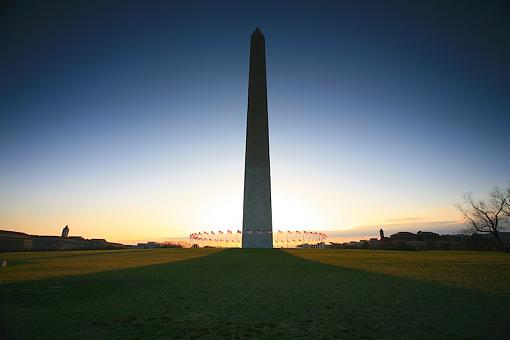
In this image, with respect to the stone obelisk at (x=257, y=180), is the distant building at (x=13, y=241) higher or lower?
lower

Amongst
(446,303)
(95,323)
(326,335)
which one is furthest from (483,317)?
(95,323)

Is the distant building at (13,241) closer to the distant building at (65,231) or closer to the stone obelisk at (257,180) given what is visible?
the distant building at (65,231)

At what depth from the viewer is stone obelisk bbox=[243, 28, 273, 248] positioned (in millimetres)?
30109

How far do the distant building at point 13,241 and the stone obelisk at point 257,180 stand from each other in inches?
871

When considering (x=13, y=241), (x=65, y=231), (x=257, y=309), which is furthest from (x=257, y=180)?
(x=65, y=231)

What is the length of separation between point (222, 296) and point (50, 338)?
8.49 ft

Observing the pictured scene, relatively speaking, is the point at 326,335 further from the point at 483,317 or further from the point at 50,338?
the point at 50,338

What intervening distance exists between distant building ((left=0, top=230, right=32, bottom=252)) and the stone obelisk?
72.6ft

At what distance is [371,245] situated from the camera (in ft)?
111

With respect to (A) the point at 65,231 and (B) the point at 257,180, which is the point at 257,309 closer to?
(B) the point at 257,180

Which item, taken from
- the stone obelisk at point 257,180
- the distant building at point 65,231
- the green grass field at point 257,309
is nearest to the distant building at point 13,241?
the distant building at point 65,231

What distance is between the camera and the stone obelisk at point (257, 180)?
98.8ft

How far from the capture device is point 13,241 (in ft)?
86.8

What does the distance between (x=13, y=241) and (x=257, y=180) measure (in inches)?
965
